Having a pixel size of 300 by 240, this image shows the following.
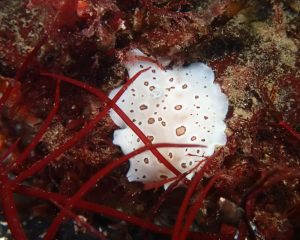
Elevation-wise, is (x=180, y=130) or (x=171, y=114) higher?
(x=171, y=114)

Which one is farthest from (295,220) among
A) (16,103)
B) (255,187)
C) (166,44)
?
(16,103)

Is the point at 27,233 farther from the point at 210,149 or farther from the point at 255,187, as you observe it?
the point at 255,187

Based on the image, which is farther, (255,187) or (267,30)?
(267,30)

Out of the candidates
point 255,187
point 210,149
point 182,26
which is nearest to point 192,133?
point 210,149

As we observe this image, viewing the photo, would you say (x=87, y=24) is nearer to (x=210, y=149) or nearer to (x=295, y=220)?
(x=210, y=149)

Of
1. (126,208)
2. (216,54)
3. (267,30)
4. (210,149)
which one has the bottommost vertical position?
(126,208)

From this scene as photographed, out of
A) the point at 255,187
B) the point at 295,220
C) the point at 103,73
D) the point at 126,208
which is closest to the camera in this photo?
the point at 255,187

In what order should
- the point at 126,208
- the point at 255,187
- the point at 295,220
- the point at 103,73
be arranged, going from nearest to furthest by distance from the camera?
the point at 255,187, the point at 295,220, the point at 103,73, the point at 126,208

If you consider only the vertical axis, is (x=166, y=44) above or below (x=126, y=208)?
above
